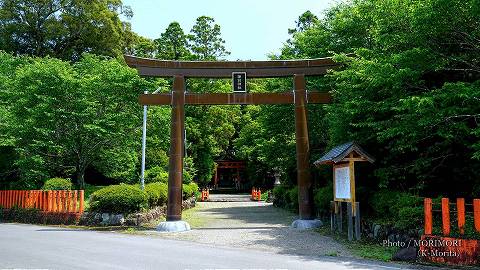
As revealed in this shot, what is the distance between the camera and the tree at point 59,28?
35.1 meters

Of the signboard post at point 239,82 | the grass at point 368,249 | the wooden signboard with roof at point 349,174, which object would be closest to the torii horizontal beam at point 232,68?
the signboard post at point 239,82

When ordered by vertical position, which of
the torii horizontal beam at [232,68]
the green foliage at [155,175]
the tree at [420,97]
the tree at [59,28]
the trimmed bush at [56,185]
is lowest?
the trimmed bush at [56,185]

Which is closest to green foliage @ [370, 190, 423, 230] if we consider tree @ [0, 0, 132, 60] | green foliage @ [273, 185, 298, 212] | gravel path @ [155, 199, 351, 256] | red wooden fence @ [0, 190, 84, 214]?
gravel path @ [155, 199, 351, 256]

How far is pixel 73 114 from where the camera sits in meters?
18.1

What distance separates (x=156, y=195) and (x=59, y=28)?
22.9m

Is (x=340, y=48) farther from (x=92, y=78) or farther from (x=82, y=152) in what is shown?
(x=82, y=152)

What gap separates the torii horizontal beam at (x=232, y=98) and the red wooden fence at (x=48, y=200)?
16.9 feet

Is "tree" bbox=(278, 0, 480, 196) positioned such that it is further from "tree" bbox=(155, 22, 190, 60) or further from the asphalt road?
"tree" bbox=(155, 22, 190, 60)

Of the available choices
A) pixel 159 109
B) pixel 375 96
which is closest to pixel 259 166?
pixel 159 109

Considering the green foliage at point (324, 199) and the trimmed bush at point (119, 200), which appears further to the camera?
the green foliage at point (324, 199)

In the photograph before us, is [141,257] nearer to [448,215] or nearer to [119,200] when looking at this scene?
[448,215]

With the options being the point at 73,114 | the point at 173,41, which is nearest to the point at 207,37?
the point at 173,41

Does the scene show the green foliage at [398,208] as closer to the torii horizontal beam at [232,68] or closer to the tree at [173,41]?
the torii horizontal beam at [232,68]

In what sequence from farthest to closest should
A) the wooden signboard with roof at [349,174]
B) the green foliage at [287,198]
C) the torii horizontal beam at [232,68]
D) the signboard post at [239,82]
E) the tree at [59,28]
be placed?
the tree at [59,28] < the green foliage at [287,198] < the signboard post at [239,82] < the torii horizontal beam at [232,68] < the wooden signboard with roof at [349,174]
